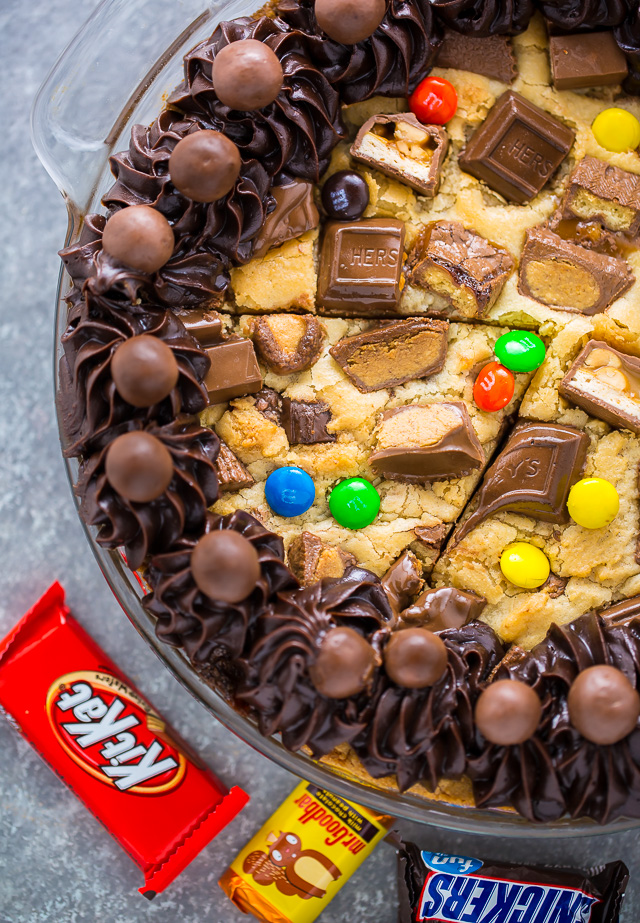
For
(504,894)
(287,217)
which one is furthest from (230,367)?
(504,894)

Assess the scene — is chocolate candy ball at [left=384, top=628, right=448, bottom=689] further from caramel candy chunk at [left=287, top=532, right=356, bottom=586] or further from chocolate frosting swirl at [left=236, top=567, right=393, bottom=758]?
caramel candy chunk at [left=287, top=532, right=356, bottom=586]

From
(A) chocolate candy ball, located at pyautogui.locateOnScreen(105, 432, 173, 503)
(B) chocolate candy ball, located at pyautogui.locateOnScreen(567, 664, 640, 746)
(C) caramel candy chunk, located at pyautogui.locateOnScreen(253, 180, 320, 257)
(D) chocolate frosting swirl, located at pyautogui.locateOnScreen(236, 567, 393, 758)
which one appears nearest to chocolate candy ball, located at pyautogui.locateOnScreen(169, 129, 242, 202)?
(C) caramel candy chunk, located at pyautogui.locateOnScreen(253, 180, 320, 257)

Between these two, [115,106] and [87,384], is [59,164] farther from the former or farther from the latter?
[87,384]

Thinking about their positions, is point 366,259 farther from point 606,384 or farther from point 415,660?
point 415,660

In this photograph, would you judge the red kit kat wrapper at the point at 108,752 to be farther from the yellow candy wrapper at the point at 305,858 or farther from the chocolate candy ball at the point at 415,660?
the chocolate candy ball at the point at 415,660

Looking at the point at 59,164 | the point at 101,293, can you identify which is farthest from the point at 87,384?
the point at 59,164
